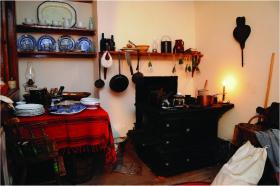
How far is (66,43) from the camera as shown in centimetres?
302

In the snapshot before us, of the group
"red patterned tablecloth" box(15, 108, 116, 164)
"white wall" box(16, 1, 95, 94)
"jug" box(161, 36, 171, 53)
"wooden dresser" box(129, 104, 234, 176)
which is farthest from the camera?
"jug" box(161, 36, 171, 53)

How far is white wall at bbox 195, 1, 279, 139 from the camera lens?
239cm

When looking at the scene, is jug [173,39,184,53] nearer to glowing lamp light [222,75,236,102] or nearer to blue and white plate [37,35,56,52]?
glowing lamp light [222,75,236,102]

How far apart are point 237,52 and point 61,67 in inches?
86.5

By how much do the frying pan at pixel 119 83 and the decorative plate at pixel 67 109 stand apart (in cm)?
65

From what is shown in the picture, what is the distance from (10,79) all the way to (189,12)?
2.48 m

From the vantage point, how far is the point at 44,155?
1.83 m

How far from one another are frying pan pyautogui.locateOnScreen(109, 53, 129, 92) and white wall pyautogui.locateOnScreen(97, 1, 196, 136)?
0.07m

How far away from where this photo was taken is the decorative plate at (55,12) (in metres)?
2.89

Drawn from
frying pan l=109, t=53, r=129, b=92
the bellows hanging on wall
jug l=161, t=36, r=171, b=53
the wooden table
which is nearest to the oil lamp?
the wooden table

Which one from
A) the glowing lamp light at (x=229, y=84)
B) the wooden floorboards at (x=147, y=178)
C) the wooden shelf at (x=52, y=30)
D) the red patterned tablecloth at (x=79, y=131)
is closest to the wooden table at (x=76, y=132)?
the red patterned tablecloth at (x=79, y=131)

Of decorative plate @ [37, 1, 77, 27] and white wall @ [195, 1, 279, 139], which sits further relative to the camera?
decorative plate @ [37, 1, 77, 27]

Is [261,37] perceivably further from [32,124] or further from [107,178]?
[32,124]

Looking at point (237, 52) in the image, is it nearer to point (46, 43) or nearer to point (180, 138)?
point (180, 138)
